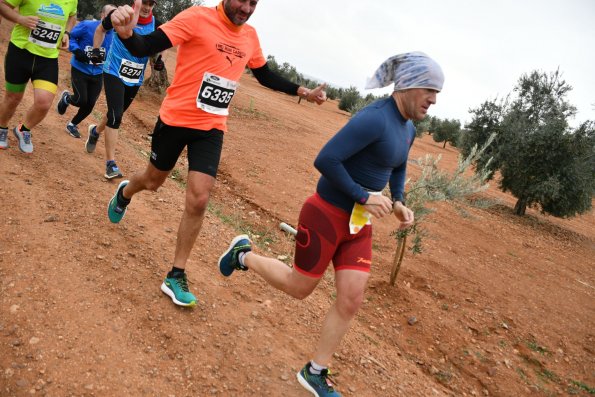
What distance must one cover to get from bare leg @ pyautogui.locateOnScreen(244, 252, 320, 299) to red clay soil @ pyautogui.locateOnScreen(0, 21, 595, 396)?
579 mm

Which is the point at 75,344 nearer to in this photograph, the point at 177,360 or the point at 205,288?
the point at 177,360

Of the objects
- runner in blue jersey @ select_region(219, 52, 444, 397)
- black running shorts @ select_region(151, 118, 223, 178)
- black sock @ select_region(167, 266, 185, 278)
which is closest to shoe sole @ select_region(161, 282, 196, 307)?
black sock @ select_region(167, 266, 185, 278)

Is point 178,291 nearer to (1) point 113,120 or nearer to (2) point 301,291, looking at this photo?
(2) point 301,291

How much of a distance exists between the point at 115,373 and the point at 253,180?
673cm

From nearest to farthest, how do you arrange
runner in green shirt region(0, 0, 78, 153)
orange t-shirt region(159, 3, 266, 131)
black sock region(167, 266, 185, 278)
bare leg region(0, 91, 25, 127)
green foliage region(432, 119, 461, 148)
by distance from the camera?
orange t-shirt region(159, 3, 266, 131), black sock region(167, 266, 185, 278), runner in green shirt region(0, 0, 78, 153), bare leg region(0, 91, 25, 127), green foliage region(432, 119, 461, 148)

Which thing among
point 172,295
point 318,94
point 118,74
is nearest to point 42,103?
point 118,74

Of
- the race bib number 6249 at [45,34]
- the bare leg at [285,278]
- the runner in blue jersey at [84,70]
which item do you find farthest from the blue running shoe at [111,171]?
the bare leg at [285,278]

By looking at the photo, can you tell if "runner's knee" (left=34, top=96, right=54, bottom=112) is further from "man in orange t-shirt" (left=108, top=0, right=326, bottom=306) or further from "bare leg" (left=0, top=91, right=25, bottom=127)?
"man in orange t-shirt" (left=108, top=0, right=326, bottom=306)

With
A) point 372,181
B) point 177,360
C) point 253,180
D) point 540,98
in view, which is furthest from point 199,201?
point 540,98

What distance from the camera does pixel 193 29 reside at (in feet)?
9.55

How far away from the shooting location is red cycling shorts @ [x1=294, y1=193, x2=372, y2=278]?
2.59 m

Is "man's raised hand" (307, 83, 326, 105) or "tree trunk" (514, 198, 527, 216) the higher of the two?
"man's raised hand" (307, 83, 326, 105)

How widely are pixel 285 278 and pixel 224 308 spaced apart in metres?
0.90

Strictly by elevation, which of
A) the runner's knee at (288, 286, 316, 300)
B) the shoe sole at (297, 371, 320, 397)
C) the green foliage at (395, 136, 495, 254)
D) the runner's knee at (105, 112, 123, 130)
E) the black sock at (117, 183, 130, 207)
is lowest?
the shoe sole at (297, 371, 320, 397)
